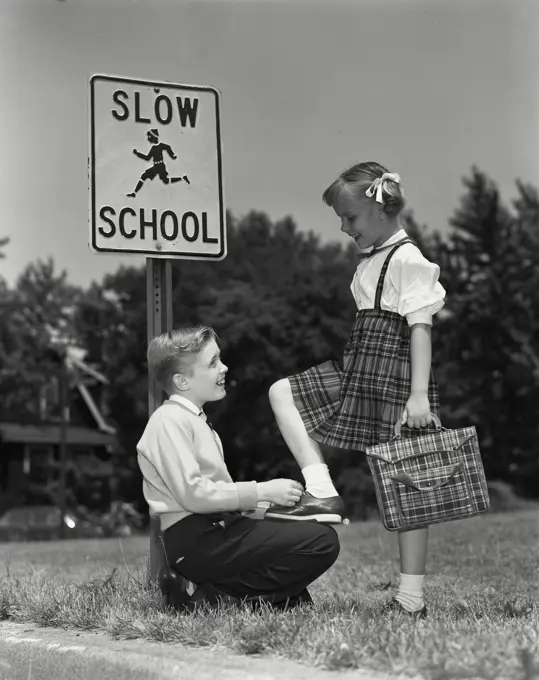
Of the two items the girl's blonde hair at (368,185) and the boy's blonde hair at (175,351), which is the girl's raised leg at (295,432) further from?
the girl's blonde hair at (368,185)

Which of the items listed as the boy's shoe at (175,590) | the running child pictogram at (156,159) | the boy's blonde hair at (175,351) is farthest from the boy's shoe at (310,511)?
the running child pictogram at (156,159)

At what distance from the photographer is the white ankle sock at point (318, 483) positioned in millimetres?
4152

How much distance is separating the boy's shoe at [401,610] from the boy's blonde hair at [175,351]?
125 cm

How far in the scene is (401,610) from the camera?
419 cm

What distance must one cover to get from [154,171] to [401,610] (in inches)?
91.1

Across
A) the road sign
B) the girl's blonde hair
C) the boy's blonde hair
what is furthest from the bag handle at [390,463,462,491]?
the road sign

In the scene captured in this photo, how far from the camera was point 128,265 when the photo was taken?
1426 inches

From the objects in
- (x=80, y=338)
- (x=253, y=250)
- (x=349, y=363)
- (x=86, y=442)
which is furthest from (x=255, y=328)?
(x=349, y=363)

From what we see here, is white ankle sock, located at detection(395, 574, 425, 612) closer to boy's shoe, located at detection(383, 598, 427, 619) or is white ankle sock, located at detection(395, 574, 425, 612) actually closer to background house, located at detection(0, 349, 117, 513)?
boy's shoe, located at detection(383, 598, 427, 619)

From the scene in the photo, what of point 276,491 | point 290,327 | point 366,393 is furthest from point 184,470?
point 290,327

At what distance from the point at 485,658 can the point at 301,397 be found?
1.51m

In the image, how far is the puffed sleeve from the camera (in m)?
4.18

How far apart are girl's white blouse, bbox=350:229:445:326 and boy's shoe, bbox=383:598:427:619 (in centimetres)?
115

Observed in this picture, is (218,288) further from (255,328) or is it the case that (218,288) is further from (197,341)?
(197,341)
